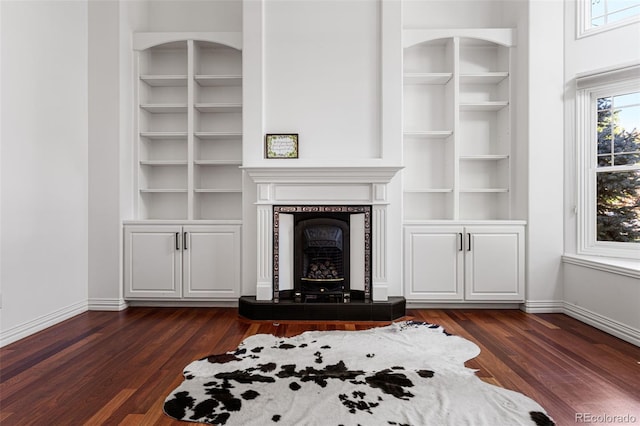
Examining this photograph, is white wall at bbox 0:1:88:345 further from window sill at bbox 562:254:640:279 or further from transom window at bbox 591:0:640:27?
transom window at bbox 591:0:640:27

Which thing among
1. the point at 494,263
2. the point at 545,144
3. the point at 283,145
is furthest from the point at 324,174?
the point at 545,144

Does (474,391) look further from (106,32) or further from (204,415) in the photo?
(106,32)

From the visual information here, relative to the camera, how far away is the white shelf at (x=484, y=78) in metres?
4.08

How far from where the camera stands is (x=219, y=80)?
4.20 meters

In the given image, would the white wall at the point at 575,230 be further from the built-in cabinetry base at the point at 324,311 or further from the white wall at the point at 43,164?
the white wall at the point at 43,164

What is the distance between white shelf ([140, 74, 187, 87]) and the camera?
162 inches

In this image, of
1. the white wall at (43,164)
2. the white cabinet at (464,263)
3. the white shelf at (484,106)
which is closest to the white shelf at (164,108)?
the white wall at (43,164)

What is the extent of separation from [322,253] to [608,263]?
244cm

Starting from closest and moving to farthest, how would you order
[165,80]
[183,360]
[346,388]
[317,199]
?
[346,388], [183,360], [317,199], [165,80]

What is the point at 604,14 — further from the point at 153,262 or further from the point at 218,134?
the point at 153,262

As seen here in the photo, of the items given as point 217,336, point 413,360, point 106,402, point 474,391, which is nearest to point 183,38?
point 217,336

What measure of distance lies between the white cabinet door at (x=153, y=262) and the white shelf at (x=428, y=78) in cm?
284

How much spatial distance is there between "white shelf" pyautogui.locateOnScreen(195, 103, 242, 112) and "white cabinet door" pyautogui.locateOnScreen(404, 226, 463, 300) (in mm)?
2189

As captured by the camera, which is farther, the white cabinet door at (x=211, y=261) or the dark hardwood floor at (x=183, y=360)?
the white cabinet door at (x=211, y=261)
